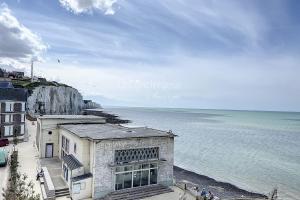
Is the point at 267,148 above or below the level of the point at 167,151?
below

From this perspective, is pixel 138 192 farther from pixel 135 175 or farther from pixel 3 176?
pixel 3 176

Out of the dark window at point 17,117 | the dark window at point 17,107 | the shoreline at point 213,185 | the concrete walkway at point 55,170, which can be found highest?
the dark window at point 17,107

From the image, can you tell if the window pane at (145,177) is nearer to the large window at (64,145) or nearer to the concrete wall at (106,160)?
the concrete wall at (106,160)

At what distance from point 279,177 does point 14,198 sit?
40.9 meters

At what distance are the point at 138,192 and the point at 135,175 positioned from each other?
5.05ft

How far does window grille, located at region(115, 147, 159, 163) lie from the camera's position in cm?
2605

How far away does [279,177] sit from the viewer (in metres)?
47.4

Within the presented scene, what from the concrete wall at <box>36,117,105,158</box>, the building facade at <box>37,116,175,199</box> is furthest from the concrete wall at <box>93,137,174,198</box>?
the concrete wall at <box>36,117,105,158</box>

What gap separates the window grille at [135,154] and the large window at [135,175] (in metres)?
0.61

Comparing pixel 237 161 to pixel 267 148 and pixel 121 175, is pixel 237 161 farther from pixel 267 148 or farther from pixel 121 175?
pixel 121 175

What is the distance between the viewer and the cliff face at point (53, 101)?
371ft

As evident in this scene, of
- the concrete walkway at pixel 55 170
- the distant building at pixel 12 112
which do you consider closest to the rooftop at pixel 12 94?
the distant building at pixel 12 112

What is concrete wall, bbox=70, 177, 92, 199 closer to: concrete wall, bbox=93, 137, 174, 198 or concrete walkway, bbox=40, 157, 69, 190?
concrete wall, bbox=93, 137, 174, 198

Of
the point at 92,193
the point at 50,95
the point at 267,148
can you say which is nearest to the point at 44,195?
the point at 92,193
